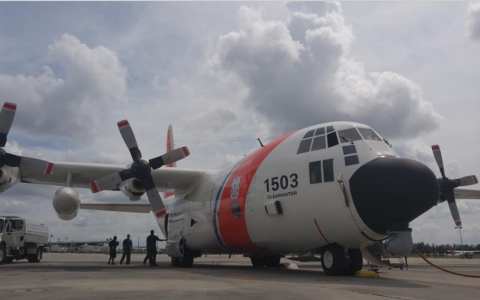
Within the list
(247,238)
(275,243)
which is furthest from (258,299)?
(247,238)

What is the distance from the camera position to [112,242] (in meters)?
20.4

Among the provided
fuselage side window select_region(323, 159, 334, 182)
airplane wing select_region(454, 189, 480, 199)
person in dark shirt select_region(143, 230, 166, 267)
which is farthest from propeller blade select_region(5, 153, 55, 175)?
airplane wing select_region(454, 189, 480, 199)

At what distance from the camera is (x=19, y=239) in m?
21.5

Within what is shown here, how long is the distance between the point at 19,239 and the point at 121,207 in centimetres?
541

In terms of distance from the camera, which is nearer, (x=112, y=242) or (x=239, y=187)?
(x=239, y=187)

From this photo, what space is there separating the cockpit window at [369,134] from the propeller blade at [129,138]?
901 cm

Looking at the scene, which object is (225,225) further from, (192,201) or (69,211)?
(69,211)

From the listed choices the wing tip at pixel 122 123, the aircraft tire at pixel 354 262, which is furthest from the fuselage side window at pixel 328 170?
the wing tip at pixel 122 123

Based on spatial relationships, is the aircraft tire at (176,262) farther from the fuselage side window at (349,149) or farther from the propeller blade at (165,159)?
the fuselage side window at (349,149)

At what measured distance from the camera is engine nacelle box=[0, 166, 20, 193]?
51.3ft

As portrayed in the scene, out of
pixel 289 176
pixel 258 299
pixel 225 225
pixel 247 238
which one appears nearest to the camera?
pixel 258 299

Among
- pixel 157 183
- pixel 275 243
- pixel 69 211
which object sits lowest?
pixel 275 243

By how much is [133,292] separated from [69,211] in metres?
9.73

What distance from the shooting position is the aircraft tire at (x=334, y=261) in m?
11.6
